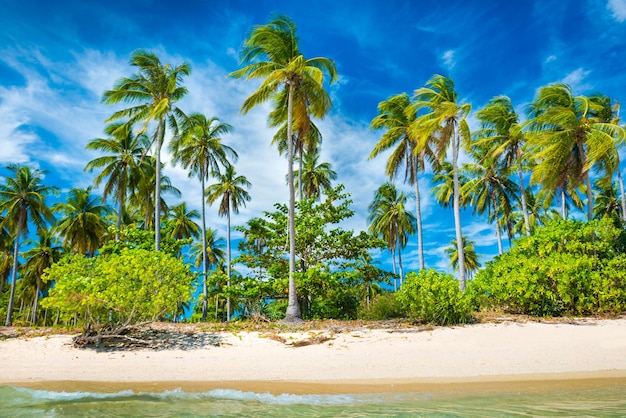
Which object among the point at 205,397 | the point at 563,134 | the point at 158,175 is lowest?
the point at 205,397

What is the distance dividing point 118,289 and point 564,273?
13.8m

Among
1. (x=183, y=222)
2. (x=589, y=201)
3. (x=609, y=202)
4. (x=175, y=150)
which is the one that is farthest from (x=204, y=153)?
(x=609, y=202)

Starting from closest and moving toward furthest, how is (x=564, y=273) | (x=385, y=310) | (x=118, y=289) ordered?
(x=118, y=289), (x=564, y=273), (x=385, y=310)

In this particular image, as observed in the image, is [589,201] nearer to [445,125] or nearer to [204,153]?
[445,125]

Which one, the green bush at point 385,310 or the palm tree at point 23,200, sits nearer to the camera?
the green bush at point 385,310

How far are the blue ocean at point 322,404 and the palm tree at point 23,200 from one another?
21.9m

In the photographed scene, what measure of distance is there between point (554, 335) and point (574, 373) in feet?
9.04

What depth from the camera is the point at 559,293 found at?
44.7 feet

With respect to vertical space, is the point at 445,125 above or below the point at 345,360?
above

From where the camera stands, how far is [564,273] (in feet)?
43.6

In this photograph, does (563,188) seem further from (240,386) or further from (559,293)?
(240,386)

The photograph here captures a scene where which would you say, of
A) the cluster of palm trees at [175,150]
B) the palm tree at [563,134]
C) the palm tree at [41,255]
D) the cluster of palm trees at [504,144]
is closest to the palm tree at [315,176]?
the cluster of palm trees at [175,150]

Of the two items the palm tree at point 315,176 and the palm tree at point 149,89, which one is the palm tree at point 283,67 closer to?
the palm tree at point 149,89

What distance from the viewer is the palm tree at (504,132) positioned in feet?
71.8
